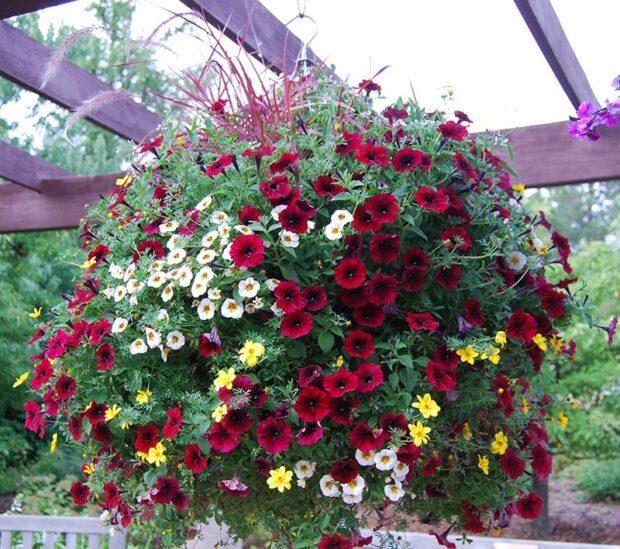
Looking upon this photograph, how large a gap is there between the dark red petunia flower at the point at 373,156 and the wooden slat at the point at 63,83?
1456 millimetres

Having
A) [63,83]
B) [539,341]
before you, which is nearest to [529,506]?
[539,341]

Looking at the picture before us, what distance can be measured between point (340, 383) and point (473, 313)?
242 mm

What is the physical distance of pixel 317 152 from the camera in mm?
1160

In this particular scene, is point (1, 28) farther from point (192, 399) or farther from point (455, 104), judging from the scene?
point (192, 399)

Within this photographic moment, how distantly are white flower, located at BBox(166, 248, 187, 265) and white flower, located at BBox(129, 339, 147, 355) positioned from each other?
12 centimetres

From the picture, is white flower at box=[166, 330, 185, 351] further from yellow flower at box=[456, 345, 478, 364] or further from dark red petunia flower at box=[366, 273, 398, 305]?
yellow flower at box=[456, 345, 478, 364]

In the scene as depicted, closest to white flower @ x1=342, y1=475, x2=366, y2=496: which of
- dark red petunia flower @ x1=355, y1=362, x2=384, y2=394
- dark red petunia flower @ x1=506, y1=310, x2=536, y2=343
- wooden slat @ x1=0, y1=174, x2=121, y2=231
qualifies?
dark red petunia flower @ x1=355, y1=362, x2=384, y2=394

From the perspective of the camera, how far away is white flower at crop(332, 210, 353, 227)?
105cm

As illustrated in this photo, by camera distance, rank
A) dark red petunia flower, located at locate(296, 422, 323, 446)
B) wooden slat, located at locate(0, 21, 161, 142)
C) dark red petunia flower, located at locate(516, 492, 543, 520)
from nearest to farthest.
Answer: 1. dark red petunia flower, located at locate(296, 422, 323, 446)
2. dark red petunia flower, located at locate(516, 492, 543, 520)
3. wooden slat, located at locate(0, 21, 161, 142)

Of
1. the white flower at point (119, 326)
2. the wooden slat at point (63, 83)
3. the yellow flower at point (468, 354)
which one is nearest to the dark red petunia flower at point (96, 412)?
the white flower at point (119, 326)

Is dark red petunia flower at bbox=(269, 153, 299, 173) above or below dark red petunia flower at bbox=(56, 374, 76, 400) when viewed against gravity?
above

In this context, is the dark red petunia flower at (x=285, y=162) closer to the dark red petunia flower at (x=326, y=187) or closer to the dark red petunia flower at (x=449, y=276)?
the dark red petunia flower at (x=326, y=187)

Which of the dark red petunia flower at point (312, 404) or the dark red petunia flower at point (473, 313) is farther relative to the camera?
the dark red petunia flower at point (473, 313)

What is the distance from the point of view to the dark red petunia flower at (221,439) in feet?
3.29
